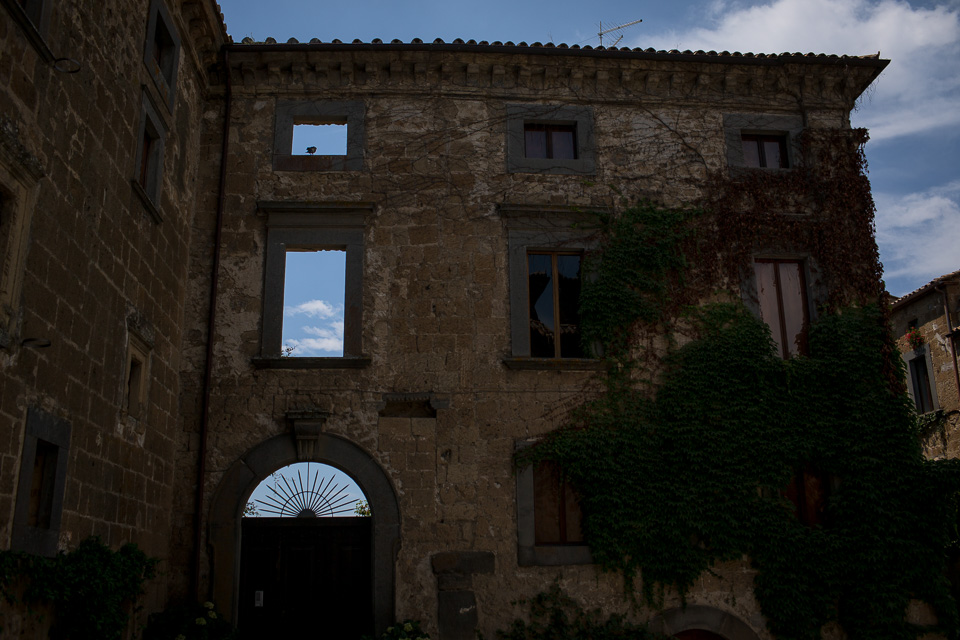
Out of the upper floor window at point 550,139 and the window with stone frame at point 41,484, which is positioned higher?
the upper floor window at point 550,139

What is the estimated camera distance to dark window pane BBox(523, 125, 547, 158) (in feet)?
43.8

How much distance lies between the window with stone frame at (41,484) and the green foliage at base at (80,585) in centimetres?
19

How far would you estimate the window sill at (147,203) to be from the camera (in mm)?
10094

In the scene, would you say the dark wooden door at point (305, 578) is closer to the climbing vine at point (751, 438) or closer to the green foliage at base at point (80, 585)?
the green foliage at base at point (80, 585)

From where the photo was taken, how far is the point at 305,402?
467 inches

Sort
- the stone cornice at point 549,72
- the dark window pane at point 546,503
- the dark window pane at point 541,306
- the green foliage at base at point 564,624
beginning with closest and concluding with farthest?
the green foliage at base at point 564,624, the dark window pane at point 546,503, the dark window pane at point 541,306, the stone cornice at point 549,72

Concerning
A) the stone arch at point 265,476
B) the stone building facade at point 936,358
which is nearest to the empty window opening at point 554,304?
the stone arch at point 265,476

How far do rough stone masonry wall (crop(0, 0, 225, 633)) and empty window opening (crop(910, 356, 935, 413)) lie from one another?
1532 cm

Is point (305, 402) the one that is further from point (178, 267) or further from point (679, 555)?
point (679, 555)

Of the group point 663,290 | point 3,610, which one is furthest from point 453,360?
point 3,610

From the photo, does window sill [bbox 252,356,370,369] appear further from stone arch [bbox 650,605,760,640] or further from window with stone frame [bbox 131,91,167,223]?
stone arch [bbox 650,605,760,640]

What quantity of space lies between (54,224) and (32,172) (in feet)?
2.03

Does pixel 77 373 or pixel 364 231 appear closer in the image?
pixel 77 373

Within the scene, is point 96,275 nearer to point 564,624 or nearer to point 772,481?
point 564,624
